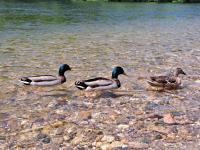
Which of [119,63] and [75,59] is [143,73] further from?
[75,59]

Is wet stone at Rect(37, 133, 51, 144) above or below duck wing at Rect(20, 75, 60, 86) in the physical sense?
below

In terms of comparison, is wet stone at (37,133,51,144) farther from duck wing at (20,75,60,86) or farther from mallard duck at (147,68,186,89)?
mallard duck at (147,68,186,89)

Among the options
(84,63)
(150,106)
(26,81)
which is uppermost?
(26,81)

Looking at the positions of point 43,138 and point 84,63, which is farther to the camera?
point 84,63

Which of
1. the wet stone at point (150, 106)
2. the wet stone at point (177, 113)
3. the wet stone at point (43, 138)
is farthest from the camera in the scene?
the wet stone at point (150, 106)

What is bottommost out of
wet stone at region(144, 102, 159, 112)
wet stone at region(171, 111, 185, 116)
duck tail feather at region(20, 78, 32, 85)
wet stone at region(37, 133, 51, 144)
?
wet stone at region(144, 102, 159, 112)

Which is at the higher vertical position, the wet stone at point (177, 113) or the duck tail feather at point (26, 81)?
the duck tail feather at point (26, 81)

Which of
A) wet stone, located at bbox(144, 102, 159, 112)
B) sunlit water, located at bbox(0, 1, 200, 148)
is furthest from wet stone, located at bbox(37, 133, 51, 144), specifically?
wet stone, located at bbox(144, 102, 159, 112)

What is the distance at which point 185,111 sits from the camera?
35.7 feet

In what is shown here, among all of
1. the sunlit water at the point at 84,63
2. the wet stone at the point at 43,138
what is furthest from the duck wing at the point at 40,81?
the wet stone at the point at 43,138

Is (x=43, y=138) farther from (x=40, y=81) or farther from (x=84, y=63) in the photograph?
(x=84, y=63)

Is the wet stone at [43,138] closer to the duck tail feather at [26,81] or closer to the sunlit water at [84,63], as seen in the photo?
the sunlit water at [84,63]

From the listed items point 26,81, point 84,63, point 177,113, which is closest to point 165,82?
point 177,113

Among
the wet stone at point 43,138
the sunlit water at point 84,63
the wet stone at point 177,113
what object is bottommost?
the sunlit water at point 84,63
